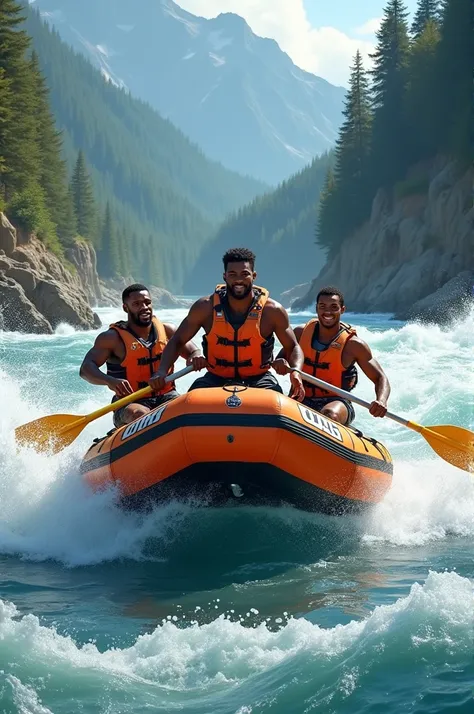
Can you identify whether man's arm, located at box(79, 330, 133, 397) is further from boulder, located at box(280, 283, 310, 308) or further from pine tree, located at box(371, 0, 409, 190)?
boulder, located at box(280, 283, 310, 308)

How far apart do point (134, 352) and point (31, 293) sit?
20999 millimetres

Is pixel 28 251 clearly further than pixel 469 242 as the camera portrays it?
No

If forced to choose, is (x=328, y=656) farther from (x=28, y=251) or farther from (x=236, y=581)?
(x=28, y=251)

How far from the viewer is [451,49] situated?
134ft

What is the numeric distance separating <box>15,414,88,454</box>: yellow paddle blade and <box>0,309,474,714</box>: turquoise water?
11 cm

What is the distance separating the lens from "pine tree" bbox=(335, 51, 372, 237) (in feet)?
171

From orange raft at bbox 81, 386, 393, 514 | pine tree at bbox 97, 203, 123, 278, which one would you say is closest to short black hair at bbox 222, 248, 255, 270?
orange raft at bbox 81, 386, 393, 514

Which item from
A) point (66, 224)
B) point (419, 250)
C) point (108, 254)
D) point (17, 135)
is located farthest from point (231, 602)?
point (108, 254)

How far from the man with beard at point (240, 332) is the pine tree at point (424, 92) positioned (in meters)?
37.7

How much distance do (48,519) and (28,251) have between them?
975 inches

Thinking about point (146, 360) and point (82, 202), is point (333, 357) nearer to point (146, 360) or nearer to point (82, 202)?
point (146, 360)

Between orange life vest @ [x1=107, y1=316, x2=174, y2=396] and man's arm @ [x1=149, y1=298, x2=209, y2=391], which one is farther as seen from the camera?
orange life vest @ [x1=107, y1=316, x2=174, y2=396]

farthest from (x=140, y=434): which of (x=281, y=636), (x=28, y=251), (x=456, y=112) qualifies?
(x=456, y=112)

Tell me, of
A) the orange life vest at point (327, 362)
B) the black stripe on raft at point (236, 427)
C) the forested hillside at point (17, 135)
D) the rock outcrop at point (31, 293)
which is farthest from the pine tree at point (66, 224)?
the black stripe on raft at point (236, 427)
